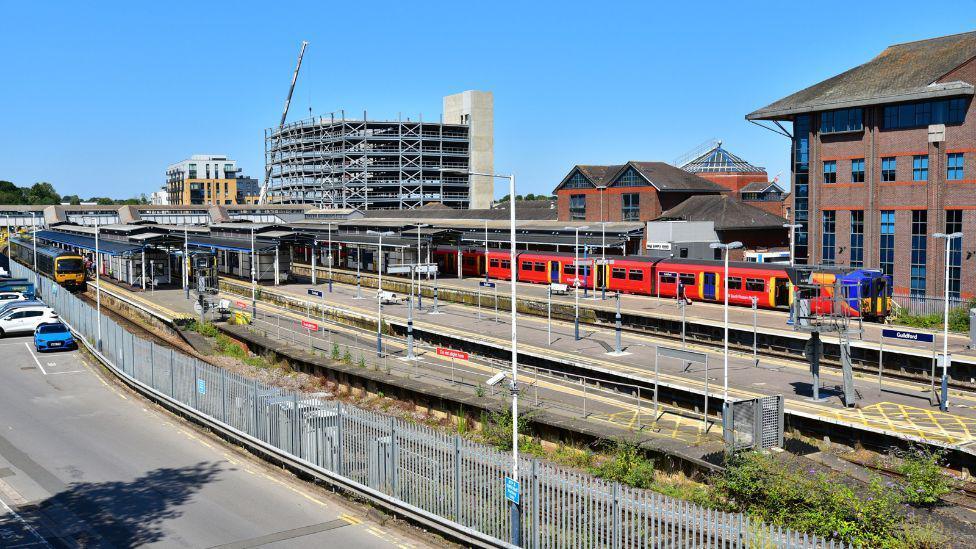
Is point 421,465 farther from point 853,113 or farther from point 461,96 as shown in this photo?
point 461,96

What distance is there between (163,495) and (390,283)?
44019 mm

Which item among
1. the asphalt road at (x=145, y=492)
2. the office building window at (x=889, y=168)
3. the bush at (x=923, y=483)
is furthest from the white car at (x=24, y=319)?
the office building window at (x=889, y=168)

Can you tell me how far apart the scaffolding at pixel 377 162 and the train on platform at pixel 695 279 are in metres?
78.2

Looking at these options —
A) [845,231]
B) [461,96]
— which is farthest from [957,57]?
[461,96]

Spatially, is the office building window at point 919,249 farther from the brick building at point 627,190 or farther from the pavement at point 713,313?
the brick building at point 627,190

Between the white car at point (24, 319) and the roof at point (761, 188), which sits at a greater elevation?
the roof at point (761, 188)

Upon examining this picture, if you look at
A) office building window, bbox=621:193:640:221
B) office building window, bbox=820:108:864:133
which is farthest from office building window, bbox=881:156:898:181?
office building window, bbox=621:193:640:221

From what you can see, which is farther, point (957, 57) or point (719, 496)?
point (957, 57)

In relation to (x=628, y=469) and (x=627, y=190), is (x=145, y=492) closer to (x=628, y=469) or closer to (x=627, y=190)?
(x=628, y=469)

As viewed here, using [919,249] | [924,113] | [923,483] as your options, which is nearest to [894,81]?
[924,113]

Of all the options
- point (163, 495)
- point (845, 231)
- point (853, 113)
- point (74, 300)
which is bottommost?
point (163, 495)

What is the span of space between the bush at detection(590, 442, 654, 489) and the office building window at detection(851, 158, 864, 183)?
102 ft

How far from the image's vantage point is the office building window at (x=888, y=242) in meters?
43.9

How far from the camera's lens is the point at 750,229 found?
60906 millimetres
